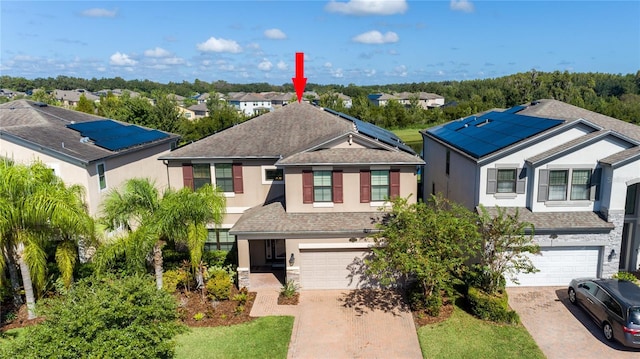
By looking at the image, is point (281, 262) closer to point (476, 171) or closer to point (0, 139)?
point (476, 171)

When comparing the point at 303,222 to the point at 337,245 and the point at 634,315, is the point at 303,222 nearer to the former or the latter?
the point at 337,245

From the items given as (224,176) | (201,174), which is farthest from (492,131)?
(201,174)

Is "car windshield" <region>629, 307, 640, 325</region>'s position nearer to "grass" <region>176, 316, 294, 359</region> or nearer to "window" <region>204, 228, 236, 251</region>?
"grass" <region>176, 316, 294, 359</region>

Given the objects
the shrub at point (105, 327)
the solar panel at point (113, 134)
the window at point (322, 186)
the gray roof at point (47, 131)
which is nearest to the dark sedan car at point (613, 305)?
the window at point (322, 186)

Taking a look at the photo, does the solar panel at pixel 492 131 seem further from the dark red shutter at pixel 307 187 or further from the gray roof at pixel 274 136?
the dark red shutter at pixel 307 187

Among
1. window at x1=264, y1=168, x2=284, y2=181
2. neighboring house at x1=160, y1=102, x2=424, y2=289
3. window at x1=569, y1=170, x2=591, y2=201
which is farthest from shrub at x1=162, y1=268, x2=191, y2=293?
window at x1=569, y1=170, x2=591, y2=201
